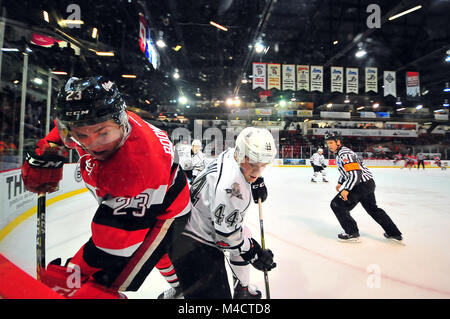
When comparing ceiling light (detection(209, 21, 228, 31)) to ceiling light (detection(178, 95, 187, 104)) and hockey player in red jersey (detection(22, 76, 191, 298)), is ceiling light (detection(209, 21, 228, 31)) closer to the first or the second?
hockey player in red jersey (detection(22, 76, 191, 298))

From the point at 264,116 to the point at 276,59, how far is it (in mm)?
7317

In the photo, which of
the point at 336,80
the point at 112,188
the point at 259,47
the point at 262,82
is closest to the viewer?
the point at 112,188

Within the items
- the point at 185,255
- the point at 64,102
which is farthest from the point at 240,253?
the point at 64,102

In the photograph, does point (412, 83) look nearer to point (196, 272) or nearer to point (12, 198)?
point (196, 272)

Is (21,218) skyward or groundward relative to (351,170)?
groundward

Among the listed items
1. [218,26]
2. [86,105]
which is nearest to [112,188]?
[86,105]

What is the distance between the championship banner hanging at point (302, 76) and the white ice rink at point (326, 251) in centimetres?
599

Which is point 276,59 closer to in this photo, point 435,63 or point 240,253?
point 435,63

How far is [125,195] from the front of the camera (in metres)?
0.64

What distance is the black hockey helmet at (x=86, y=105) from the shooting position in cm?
65

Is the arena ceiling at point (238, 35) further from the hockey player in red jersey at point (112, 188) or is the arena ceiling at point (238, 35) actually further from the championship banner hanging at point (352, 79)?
the hockey player in red jersey at point (112, 188)

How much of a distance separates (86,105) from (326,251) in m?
2.44

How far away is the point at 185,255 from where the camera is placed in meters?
0.98

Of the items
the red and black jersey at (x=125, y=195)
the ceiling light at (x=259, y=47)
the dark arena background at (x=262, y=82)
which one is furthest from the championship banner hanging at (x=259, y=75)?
the red and black jersey at (x=125, y=195)
